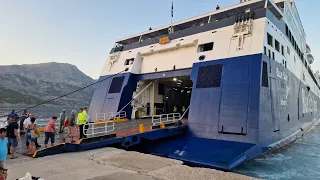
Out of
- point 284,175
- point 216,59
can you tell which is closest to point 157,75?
point 216,59

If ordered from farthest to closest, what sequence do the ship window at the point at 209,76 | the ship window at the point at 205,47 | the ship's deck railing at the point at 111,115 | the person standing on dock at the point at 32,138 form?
the ship's deck railing at the point at 111,115
the ship window at the point at 205,47
the ship window at the point at 209,76
the person standing on dock at the point at 32,138

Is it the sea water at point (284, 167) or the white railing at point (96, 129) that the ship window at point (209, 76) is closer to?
the sea water at point (284, 167)

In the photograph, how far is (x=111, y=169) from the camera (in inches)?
218

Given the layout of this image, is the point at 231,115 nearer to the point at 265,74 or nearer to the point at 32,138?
the point at 265,74

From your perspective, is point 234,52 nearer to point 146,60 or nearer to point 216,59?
point 216,59

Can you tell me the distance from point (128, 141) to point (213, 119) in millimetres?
4253

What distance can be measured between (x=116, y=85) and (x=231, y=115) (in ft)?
28.9

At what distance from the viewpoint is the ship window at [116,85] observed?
53.1ft

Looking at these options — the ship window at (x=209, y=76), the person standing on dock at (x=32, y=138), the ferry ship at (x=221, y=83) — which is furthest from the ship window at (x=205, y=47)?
the person standing on dock at (x=32, y=138)

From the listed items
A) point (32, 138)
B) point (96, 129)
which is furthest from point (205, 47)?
point (32, 138)

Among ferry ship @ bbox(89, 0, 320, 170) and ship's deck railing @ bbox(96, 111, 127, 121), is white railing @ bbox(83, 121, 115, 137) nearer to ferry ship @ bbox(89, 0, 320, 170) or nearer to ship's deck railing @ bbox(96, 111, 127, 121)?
ferry ship @ bbox(89, 0, 320, 170)

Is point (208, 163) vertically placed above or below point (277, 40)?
below

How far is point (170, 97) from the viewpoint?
843 inches

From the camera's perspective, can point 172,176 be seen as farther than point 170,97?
No
